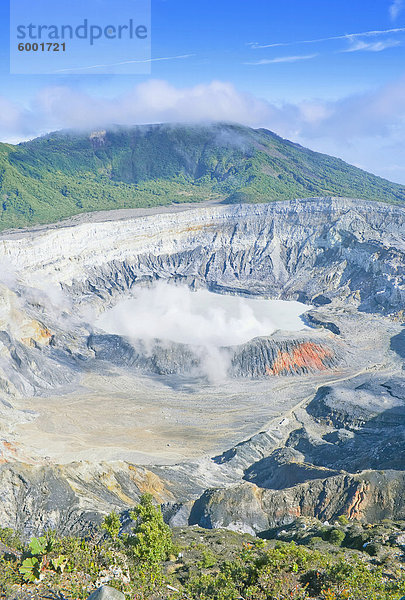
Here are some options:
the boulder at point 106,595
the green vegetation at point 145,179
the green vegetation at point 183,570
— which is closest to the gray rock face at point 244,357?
the green vegetation at point 183,570

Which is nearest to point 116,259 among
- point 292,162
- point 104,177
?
point 104,177

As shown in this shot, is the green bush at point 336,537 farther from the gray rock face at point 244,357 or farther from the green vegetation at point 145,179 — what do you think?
the green vegetation at point 145,179

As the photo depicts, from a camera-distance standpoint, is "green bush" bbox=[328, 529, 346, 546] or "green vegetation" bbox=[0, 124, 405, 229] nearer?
"green bush" bbox=[328, 529, 346, 546]

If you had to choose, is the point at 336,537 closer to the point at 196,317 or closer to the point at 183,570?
the point at 183,570

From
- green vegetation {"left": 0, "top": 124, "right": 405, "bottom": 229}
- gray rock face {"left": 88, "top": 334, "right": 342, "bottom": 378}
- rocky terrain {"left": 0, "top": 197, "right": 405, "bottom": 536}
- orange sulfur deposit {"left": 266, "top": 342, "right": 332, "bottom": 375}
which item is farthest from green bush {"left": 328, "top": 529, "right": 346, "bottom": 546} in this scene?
green vegetation {"left": 0, "top": 124, "right": 405, "bottom": 229}

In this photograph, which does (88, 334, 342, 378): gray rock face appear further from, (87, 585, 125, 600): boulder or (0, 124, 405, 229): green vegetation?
(0, 124, 405, 229): green vegetation

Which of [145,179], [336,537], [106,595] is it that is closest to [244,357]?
[336,537]
